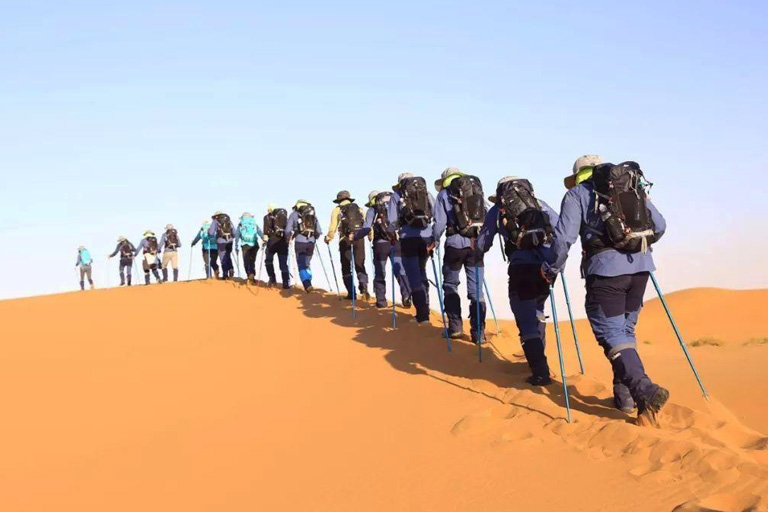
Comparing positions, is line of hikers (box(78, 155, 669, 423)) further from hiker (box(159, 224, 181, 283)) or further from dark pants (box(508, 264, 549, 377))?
hiker (box(159, 224, 181, 283))

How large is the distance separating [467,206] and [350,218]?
6174mm

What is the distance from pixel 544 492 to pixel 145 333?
11.8 meters

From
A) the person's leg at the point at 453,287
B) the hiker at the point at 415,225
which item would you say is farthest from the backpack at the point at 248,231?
the person's leg at the point at 453,287

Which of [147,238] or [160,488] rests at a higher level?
[147,238]

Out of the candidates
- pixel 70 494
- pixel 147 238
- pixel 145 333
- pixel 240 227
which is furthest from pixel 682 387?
pixel 147 238

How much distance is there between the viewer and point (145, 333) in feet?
53.0

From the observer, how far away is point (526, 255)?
29.3 ft

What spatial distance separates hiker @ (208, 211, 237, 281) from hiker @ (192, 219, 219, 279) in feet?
2.13

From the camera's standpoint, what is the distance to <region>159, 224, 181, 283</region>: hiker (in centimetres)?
2741

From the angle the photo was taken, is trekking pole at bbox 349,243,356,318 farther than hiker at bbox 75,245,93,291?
No

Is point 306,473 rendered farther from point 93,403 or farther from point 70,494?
point 93,403

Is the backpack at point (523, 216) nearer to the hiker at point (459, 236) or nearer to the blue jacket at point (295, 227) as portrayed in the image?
the hiker at point (459, 236)

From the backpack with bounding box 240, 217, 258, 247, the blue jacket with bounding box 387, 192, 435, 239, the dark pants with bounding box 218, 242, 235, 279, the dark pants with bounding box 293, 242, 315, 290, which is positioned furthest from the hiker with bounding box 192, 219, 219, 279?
the blue jacket with bounding box 387, 192, 435, 239

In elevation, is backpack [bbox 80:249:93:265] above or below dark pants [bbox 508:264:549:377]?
above
